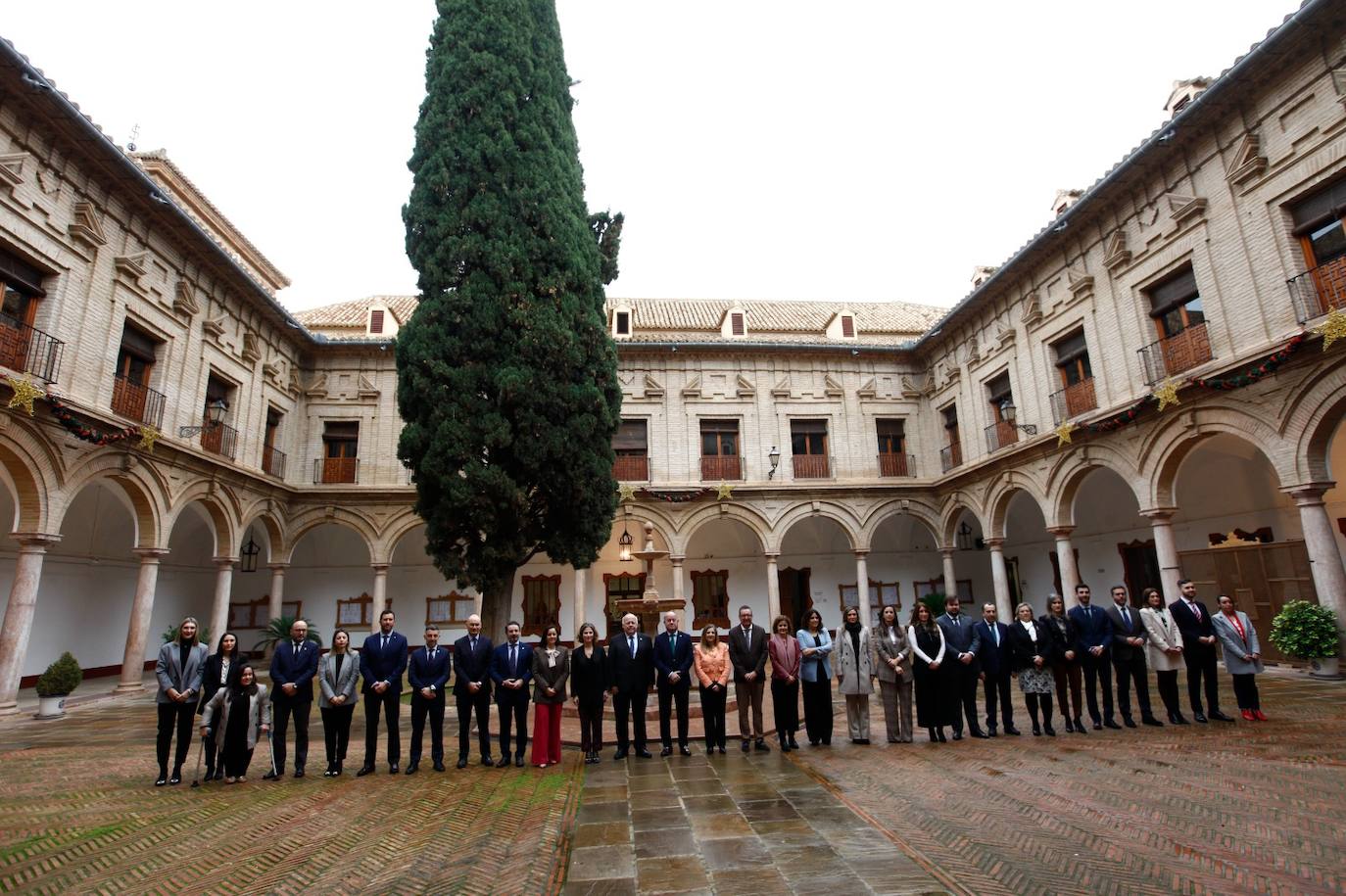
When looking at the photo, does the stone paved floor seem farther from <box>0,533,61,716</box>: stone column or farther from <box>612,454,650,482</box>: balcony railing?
<box>612,454,650,482</box>: balcony railing

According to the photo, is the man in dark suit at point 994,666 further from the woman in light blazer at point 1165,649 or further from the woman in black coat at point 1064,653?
the woman in light blazer at point 1165,649

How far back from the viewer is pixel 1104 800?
15.2 feet

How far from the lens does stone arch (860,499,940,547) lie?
18.3 m

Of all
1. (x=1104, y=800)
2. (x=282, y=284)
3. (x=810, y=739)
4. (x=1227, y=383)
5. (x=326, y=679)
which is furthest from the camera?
(x=282, y=284)

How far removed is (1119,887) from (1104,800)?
154 cm

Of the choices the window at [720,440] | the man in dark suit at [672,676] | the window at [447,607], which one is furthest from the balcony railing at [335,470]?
the man in dark suit at [672,676]

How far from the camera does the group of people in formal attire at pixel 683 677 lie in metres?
5.93

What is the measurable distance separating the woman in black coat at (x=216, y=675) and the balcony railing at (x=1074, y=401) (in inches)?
554

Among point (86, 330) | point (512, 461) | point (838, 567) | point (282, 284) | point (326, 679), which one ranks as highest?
point (282, 284)

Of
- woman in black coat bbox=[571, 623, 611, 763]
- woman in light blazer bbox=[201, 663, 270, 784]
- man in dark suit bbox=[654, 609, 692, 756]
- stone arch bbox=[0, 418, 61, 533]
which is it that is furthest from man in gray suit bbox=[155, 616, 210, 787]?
stone arch bbox=[0, 418, 61, 533]

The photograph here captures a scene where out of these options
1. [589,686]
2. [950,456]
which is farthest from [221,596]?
[950,456]

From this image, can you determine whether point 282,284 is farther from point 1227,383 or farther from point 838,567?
point 1227,383

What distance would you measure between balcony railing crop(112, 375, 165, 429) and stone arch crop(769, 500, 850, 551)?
1358cm

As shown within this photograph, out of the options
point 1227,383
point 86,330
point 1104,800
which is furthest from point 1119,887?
point 86,330
